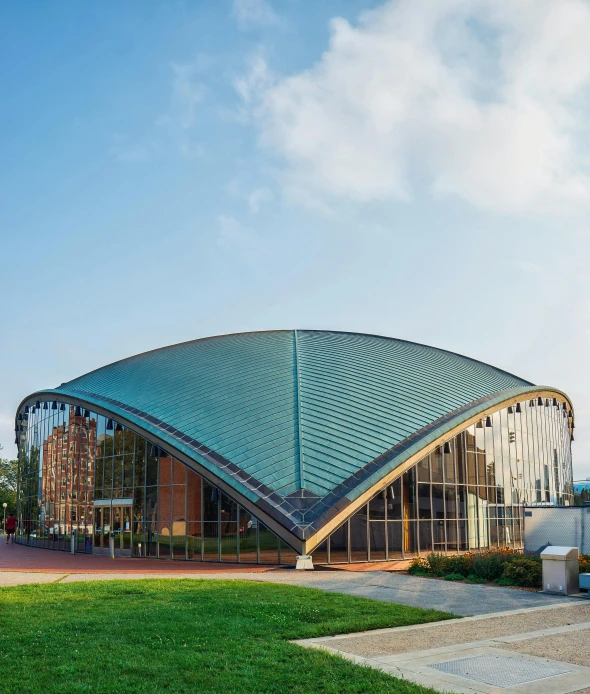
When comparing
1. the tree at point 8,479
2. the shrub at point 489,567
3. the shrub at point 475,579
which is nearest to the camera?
the shrub at point 475,579

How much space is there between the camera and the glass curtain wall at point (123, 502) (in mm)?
25250

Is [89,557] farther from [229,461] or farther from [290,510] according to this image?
[290,510]

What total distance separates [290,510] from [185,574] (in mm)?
4238

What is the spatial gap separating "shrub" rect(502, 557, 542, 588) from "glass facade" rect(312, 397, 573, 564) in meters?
7.30

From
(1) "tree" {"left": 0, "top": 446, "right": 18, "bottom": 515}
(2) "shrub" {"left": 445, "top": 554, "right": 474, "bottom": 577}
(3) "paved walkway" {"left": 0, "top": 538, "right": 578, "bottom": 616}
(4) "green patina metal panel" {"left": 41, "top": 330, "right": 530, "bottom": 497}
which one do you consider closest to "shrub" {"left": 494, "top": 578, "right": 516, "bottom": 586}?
(3) "paved walkway" {"left": 0, "top": 538, "right": 578, "bottom": 616}

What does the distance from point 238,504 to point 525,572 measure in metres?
10.5

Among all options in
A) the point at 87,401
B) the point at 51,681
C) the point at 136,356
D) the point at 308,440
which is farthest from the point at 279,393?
the point at 51,681

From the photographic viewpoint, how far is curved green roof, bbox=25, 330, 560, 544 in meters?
24.7

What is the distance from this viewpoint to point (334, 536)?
23984mm

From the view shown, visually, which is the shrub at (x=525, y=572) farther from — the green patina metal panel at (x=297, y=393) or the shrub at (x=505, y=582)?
the green patina metal panel at (x=297, y=393)

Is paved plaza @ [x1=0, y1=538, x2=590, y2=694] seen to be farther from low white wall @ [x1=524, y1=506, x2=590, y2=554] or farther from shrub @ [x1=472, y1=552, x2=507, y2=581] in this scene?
low white wall @ [x1=524, y1=506, x2=590, y2=554]

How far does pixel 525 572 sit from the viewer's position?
1772 cm

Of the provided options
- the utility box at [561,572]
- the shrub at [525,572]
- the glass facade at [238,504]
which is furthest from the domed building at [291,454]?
the utility box at [561,572]

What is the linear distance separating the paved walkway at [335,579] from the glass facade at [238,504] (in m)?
1.32
